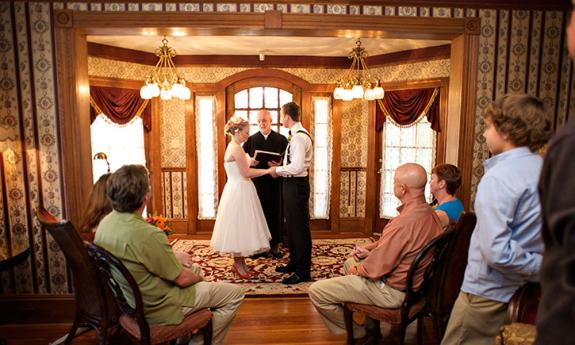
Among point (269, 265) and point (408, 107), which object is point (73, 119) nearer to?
point (269, 265)

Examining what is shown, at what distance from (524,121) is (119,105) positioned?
16.6ft

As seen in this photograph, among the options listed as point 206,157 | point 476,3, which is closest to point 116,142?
point 206,157

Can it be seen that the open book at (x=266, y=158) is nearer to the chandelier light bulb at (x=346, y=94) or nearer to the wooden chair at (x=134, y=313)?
the chandelier light bulb at (x=346, y=94)

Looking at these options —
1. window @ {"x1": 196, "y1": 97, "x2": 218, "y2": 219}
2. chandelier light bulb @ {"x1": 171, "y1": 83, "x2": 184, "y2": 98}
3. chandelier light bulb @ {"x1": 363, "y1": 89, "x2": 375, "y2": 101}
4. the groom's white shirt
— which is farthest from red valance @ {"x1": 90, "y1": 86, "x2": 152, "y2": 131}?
chandelier light bulb @ {"x1": 363, "y1": 89, "x2": 375, "y2": 101}

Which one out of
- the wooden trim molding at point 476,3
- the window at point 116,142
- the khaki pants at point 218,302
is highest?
the wooden trim molding at point 476,3

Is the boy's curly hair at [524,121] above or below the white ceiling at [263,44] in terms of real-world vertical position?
below

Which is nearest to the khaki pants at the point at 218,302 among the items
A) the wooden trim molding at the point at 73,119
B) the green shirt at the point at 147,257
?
the green shirt at the point at 147,257

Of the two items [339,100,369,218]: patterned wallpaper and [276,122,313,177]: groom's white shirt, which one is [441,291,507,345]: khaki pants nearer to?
[276,122,313,177]: groom's white shirt

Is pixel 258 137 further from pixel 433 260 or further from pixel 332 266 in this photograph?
pixel 433 260

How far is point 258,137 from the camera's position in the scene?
5051 mm

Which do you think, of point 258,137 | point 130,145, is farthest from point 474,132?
point 130,145

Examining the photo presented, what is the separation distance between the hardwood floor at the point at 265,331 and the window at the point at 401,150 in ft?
9.69

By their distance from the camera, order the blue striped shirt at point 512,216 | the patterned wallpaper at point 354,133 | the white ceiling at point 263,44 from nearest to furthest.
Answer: the blue striped shirt at point 512,216, the white ceiling at point 263,44, the patterned wallpaper at point 354,133

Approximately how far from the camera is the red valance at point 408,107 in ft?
17.1
